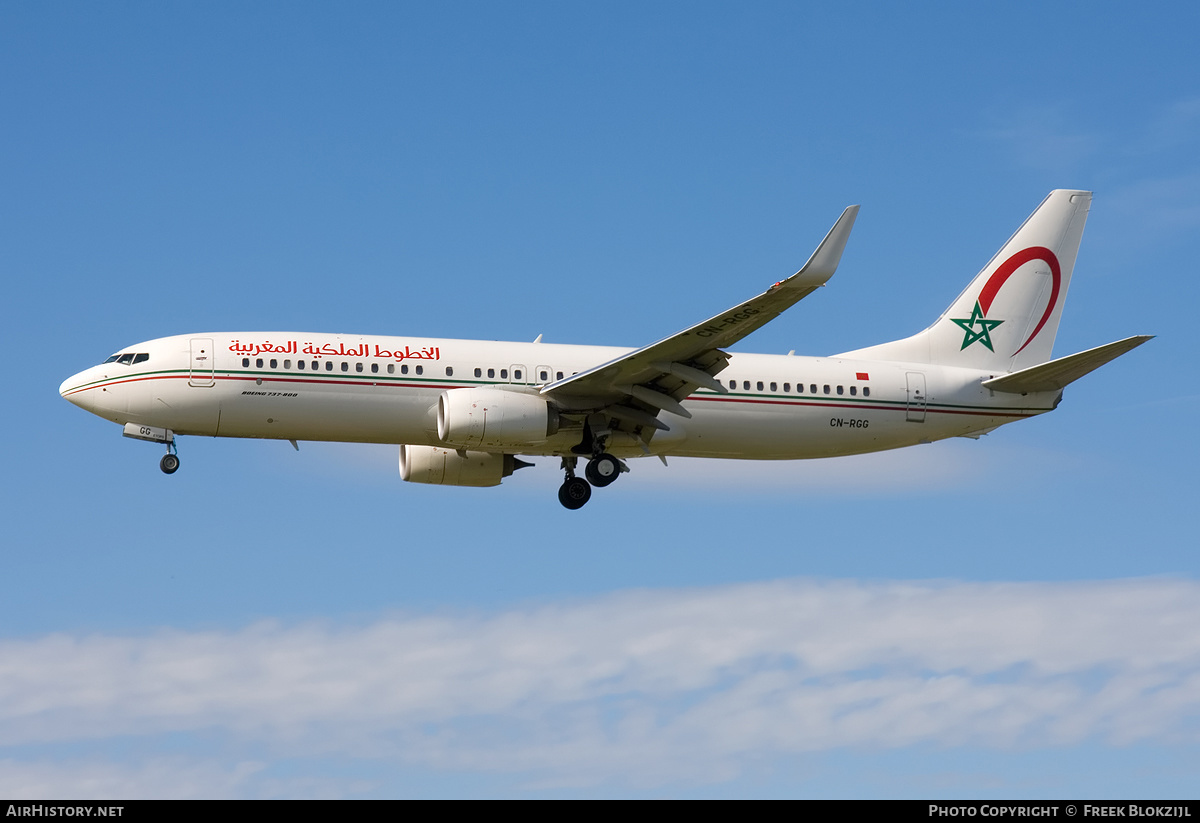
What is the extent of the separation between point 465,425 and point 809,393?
9513mm

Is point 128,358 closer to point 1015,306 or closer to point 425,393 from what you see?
point 425,393

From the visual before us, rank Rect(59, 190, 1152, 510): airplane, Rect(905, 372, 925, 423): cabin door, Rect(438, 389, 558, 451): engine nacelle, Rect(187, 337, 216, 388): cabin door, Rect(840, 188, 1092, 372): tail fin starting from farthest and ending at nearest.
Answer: Rect(840, 188, 1092, 372): tail fin
Rect(905, 372, 925, 423): cabin door
Rect(187, 337, 216, 388): cabin door
Rect(59, 190, 1152, 510): airplane
Rect(438, 389, 558, 451): engine nacelle

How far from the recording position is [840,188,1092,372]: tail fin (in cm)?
4147

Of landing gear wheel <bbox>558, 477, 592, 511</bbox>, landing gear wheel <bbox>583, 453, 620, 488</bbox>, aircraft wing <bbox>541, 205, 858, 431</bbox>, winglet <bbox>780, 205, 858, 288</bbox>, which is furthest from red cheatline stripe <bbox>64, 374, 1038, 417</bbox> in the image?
winglet <bbox>780, 205, 858, 288</bbox>

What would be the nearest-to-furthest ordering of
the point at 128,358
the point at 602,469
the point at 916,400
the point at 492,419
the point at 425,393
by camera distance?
the point at 492,419
the point at 425,393
the point at 128,358
the point at 602,469
the point at 916,400

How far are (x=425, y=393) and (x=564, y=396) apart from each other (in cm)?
343

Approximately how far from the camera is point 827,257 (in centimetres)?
3103

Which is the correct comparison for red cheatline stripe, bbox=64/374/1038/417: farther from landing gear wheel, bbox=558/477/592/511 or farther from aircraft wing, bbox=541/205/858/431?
landing gear wheel, bbox=558/477/592/511

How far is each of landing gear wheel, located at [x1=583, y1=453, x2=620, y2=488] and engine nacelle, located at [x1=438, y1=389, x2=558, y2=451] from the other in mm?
1917

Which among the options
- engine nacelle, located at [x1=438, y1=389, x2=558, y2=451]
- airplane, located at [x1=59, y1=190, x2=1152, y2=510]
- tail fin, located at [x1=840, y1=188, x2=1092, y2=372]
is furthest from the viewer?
tail fin, located at [x1=840, y1=188, x2=1092, y2=372]

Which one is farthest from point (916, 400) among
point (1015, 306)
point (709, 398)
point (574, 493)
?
point (574, 493)

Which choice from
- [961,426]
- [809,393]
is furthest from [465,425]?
[961,426]
